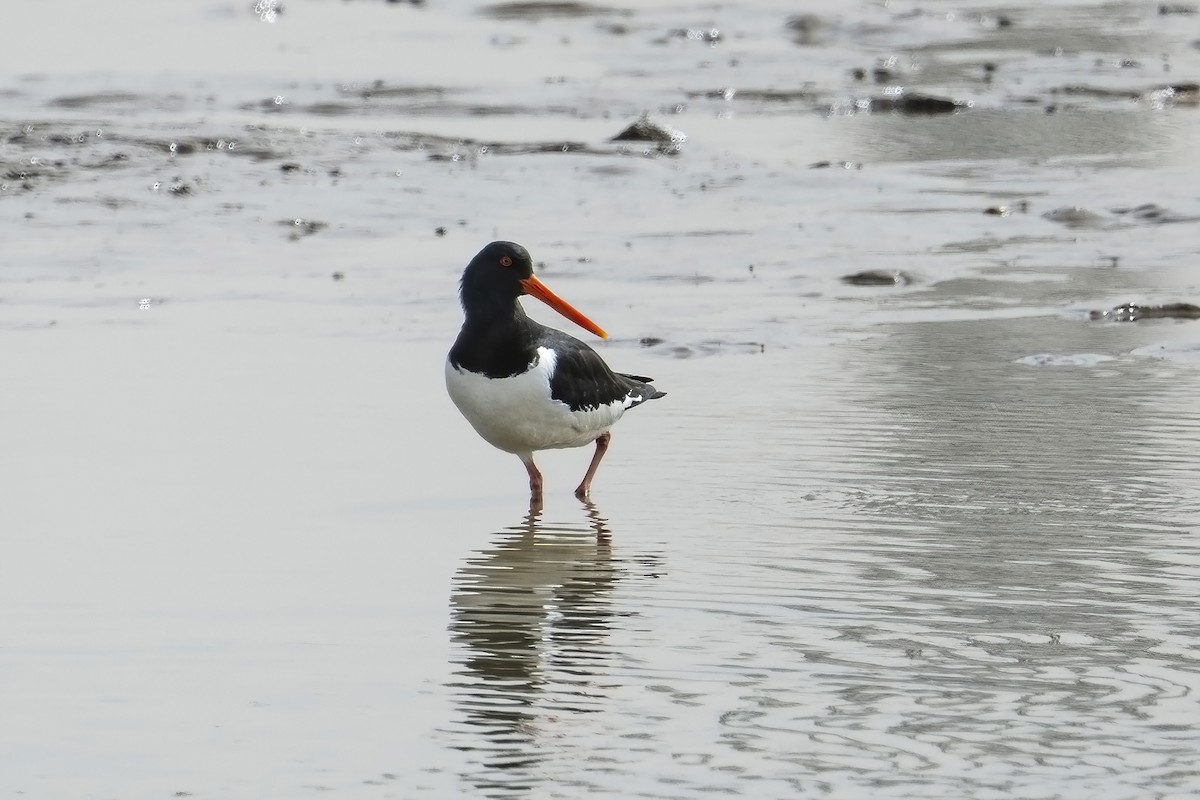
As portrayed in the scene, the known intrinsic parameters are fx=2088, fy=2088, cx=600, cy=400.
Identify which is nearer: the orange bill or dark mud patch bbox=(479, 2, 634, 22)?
the orange bill

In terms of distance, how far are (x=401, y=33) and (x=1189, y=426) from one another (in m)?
19.4

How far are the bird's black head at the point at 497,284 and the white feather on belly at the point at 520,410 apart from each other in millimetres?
204

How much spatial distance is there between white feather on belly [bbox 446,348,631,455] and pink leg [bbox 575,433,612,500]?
0.12m

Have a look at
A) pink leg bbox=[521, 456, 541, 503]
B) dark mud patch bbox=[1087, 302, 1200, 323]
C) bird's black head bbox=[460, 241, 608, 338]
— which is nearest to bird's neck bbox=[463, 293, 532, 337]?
bird's black head bbox=[460, 241, 608, 338]

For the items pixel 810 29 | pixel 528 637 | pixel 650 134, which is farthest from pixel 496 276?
pixel 810 29

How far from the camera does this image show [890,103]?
19812mm

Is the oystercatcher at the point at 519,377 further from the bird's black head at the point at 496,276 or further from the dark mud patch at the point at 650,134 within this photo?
the dark mud patch at the point at 650,134

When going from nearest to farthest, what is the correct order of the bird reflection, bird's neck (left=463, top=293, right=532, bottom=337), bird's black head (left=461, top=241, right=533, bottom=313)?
the bird reflection < bird's neck (left=463, top=293, right=532, bottom=337) < bird's black head (left=461, top=241, right=533, bottom=313)

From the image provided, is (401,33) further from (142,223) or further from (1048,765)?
(1048,765)

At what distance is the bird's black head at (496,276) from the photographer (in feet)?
25.2

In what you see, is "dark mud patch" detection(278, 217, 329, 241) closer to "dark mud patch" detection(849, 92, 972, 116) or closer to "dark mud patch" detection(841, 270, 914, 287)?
"dark mud patch" detection(841, 270, 914, 287)

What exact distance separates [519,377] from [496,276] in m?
0.46

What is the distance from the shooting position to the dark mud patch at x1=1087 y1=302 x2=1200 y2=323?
10484 mm

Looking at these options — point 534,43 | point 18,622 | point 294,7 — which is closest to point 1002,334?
point 18,622
